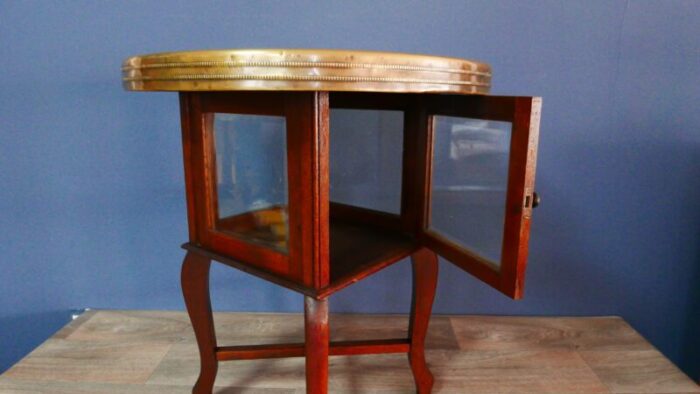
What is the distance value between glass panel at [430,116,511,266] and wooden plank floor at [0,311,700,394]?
0.43 metres

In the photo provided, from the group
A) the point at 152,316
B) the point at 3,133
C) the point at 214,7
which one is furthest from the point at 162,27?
the point at 152,316

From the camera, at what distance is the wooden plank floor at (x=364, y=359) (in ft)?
3.45

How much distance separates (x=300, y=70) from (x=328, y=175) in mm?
152

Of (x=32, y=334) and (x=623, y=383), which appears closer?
(x=623, y=383)

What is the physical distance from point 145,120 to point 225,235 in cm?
62

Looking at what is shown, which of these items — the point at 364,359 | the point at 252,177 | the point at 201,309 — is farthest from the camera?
the point at 364,359

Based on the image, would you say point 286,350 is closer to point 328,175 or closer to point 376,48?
point 328,175

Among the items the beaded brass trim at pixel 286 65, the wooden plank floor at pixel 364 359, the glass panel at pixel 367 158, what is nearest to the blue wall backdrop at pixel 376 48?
the wooden plank floor at pixel 364 359

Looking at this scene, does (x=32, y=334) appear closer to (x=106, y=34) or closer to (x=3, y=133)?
(x=3, y=133)

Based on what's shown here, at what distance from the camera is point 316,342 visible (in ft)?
2.36

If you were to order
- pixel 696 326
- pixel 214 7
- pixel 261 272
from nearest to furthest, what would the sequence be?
pixel 261 272, pixel 214 7, pixel 696 326

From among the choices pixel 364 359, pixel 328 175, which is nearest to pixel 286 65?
pixel 328 175

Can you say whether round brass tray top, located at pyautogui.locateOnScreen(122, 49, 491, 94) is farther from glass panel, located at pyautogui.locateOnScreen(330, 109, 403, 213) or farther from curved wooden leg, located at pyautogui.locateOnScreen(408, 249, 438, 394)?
curved wooden leg, located at pyautogui.locateOnScreen(408, 249, 438, 394)

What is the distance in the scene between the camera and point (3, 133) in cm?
125
